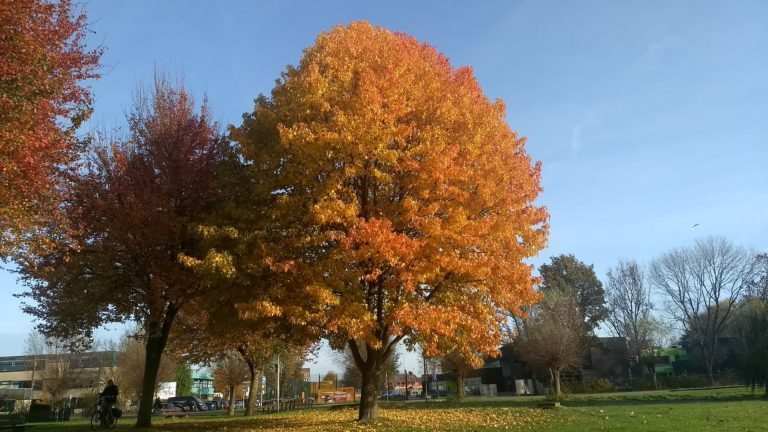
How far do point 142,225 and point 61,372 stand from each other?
55117 mm

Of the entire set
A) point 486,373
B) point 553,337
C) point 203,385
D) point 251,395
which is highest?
point 553,337

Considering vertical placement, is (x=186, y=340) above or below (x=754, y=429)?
above

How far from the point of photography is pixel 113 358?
6769cm

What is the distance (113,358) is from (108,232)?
62.2 m

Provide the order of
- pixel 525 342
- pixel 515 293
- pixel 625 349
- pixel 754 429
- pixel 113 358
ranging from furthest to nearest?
1. pixel 113 358
2. pixel 625 349
3. pixel 525 342
4. pixel 515 293
5. pixel 754 429

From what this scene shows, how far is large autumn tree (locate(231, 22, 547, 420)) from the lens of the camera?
12578 millimetres

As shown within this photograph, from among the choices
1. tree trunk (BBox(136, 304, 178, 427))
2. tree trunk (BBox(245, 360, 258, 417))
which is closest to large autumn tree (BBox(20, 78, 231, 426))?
tree trunk (BBox(136, 304, 178, 427))

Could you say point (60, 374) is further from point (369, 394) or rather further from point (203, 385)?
point (369, 394)

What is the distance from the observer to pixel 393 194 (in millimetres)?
14719

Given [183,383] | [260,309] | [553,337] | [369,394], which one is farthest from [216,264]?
[183,383]

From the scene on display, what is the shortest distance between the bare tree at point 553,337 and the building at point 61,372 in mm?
39330

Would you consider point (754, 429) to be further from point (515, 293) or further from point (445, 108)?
point (445, 108)

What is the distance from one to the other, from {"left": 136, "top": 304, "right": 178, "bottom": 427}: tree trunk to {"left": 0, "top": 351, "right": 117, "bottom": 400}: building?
2864 centimetres

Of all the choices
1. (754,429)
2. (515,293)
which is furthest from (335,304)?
(754,429)
